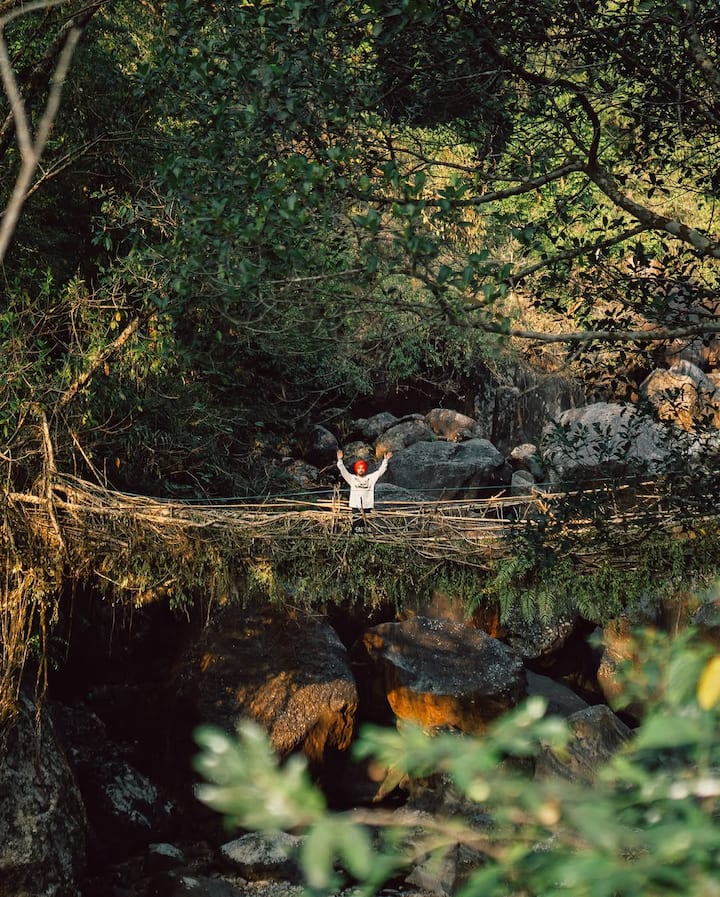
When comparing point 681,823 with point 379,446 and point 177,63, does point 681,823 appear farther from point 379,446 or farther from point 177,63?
point 379,446

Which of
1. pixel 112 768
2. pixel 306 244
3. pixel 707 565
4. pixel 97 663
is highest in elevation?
pixel 306 244

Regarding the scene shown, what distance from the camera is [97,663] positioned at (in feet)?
29.2

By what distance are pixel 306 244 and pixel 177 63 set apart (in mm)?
1385

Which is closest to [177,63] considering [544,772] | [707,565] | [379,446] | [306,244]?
[306,244]

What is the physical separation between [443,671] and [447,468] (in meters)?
4.04

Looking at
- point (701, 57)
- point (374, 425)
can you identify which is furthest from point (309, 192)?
point (374, 425)

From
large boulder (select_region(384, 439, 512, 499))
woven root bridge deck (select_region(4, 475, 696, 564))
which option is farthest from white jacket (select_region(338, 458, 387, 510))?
large boulder (select_region(384, 439, 512, 499))

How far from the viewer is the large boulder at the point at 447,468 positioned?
12.6m

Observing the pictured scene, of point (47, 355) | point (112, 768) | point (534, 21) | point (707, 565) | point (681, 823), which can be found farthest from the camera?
point (112, 768)

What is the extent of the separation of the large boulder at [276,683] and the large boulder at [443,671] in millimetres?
531

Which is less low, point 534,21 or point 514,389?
point 534,21

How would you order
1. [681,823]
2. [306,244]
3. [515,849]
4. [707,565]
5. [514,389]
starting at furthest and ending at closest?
[514,389], [707,565], [306,244], [515,849], [681,823]

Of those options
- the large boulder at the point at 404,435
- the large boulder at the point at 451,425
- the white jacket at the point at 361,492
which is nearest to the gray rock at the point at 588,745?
the white jacket at the point at 361,492

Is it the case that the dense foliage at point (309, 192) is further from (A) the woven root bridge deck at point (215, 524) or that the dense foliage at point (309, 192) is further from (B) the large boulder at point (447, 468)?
(B) the large boulder at point (447, 468)
